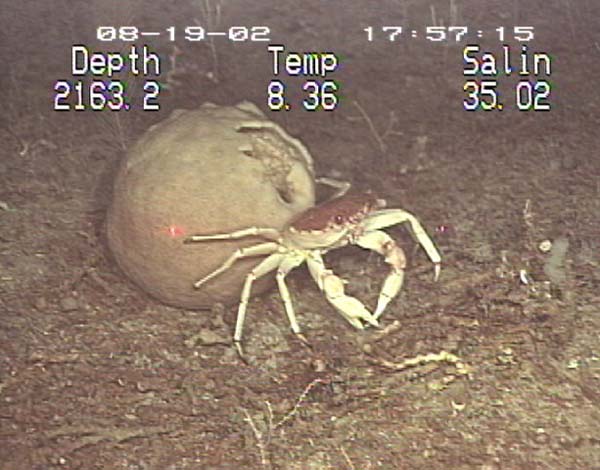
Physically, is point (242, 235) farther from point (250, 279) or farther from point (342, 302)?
point (342, 302)

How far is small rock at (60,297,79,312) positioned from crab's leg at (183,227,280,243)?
1.96ft

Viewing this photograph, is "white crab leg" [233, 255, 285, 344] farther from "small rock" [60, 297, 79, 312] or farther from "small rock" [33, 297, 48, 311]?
"small rock" [33, 297, 48, 311]

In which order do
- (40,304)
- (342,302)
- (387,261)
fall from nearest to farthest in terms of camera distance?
(342,302)
(387,261)
(40,304)

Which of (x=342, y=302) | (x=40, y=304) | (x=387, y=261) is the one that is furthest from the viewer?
(x=40, y=304)

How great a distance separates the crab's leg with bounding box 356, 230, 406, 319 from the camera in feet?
12.0

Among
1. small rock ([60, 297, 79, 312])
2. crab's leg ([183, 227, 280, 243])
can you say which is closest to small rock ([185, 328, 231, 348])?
crab's leg ([183, 227, 280, 243])

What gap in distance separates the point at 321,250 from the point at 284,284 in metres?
0.23

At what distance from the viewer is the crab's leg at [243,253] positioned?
143 inches

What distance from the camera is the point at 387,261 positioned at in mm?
3727

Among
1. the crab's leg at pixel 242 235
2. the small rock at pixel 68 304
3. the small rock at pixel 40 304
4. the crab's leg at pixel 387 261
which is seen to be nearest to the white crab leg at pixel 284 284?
the crab's leg at pixel 242 235

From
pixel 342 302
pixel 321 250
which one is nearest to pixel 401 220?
pixel 321 250

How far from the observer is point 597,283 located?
12.5 ft

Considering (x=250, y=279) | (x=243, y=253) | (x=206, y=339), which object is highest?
(x=243, y=253)

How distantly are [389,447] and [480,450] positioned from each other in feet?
0.96
